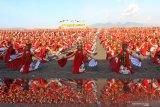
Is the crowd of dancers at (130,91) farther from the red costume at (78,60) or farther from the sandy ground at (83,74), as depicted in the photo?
the red costume at (78,60)

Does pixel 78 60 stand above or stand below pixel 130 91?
above

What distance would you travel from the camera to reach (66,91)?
576 inches

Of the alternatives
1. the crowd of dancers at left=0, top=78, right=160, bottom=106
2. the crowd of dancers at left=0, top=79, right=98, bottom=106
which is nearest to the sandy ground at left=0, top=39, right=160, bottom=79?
the crowd of dancers at left=0, top=78, right=160, bottom=106

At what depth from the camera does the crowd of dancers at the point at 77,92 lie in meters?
12.9

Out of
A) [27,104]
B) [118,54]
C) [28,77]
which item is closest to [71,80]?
[28,77]

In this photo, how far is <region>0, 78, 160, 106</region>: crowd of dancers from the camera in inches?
506

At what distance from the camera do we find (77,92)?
14422mm

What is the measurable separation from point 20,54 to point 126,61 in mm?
5495

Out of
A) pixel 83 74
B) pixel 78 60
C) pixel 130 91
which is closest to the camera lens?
pixel 130 91

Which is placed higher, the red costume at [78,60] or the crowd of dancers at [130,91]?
the red costume at [78,60]

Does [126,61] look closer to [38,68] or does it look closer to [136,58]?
[136,58]

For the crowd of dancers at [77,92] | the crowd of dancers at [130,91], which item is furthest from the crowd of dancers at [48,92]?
the crowd of dancers at [130,91]

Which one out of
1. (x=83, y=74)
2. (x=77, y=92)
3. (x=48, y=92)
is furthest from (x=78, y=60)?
(x=48, y=92)

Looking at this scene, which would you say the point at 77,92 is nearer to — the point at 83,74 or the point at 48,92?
the point at 48,92
